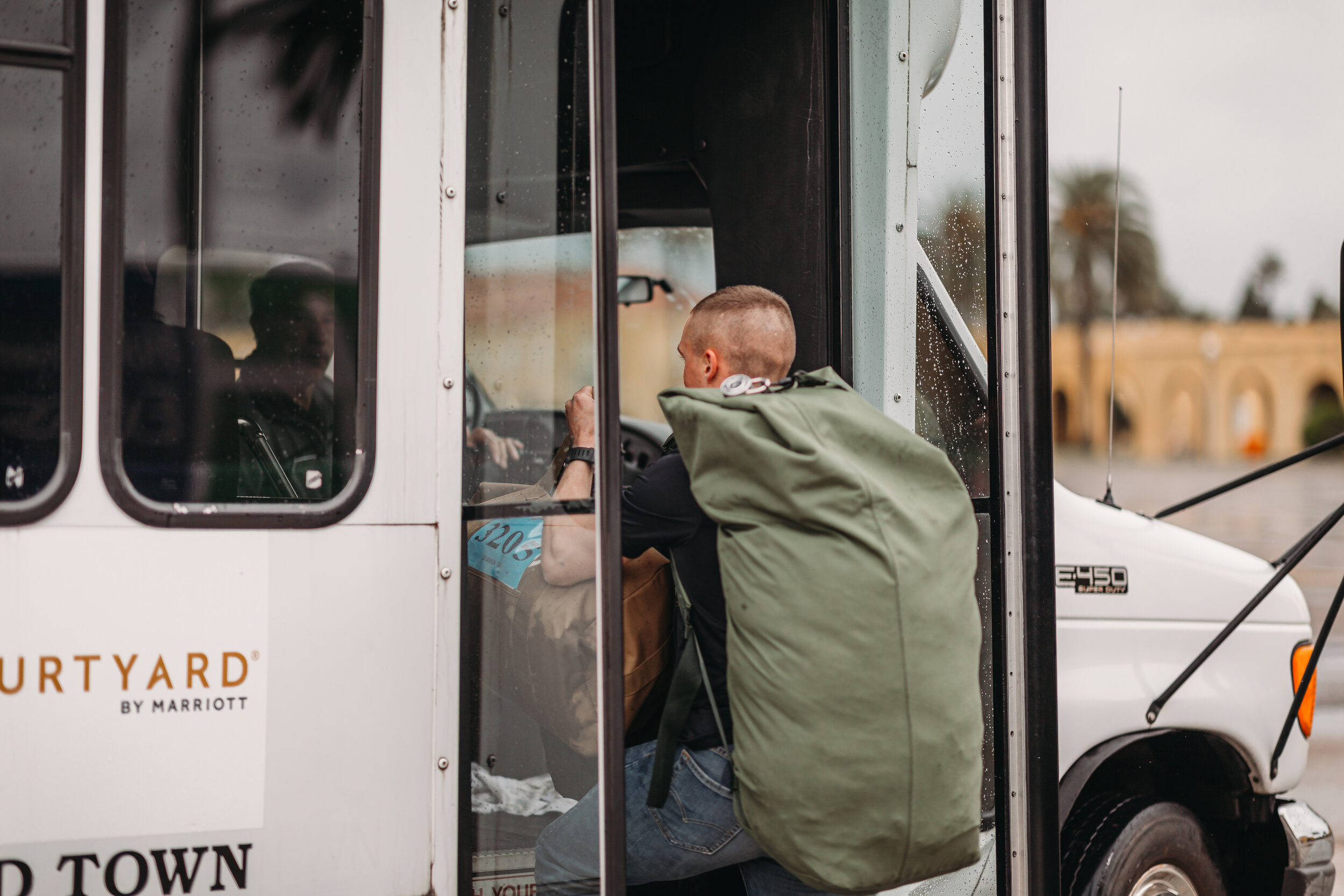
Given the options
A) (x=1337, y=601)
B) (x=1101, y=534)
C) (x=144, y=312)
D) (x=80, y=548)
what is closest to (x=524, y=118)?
(x=144, y=312)

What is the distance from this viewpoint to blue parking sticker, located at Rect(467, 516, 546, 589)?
1985 mm

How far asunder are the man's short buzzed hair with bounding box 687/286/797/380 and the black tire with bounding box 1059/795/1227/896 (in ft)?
5.09

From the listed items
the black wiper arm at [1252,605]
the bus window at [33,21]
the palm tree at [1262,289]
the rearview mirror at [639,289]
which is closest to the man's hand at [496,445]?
the bus window at [33,21]

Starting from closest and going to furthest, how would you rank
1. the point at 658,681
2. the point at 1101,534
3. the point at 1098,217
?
1. the point at 658,681
2. the point at 1101,534
3. the point at 1098,217

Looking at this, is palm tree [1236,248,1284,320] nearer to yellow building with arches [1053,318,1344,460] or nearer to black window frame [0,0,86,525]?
yellow building with arches [1053,318,1344,460]

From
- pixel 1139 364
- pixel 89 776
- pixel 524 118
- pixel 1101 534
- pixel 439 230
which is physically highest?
pixel 1139 364

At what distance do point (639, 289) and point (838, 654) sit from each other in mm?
3049

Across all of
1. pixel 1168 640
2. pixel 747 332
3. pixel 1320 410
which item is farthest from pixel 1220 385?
pixel 747 332

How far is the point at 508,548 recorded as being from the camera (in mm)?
1987

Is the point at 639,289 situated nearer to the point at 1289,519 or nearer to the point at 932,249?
the point at 932,249

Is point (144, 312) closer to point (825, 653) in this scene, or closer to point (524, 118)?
point (524, 118)

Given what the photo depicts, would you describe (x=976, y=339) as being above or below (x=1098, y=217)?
below

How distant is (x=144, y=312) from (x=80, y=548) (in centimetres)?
40

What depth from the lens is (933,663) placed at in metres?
1.85
